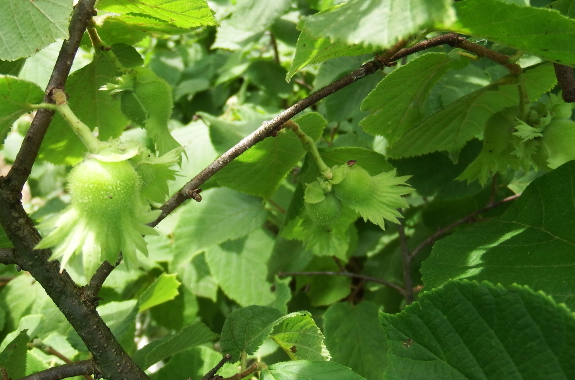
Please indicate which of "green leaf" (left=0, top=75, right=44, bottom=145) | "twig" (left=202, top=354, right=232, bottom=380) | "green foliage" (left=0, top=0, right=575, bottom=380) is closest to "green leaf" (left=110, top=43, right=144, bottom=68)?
"green foliage" (left=0, top=0, right=575, bottom=380)

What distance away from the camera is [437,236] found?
1851 millimetres

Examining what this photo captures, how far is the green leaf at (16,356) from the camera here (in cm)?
126

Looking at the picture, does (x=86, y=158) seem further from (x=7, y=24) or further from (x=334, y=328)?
(x=334, y=328)

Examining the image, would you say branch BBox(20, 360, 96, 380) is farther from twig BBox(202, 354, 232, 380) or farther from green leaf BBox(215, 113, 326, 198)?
green leaf BBox(215, 113, 326, 198)

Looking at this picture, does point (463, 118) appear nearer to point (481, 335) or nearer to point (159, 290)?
point (481, 335)

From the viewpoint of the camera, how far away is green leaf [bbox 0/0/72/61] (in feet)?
3.21

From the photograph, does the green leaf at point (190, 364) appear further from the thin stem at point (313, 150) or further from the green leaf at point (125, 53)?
the green leaf at point (125, 53)

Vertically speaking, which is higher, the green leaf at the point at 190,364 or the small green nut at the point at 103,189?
the small green nut at the point at 103,189

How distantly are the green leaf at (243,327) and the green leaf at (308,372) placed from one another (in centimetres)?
14

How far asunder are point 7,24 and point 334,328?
4.77 ft

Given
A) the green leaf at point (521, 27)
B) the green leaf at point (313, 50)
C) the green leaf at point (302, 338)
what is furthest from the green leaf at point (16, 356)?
the green leaf at point (521, 27)

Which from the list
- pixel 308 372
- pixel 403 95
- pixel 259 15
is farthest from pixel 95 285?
pixel 259 15

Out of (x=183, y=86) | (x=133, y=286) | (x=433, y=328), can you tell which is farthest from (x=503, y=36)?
(x=183, y=86)

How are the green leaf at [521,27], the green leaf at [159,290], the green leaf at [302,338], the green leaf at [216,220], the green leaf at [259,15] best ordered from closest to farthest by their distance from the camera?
the green leaf at [521,27], the green leaf at [302,338], the green leaf at [159,290], the green leaf at [216,220], the green leaf at [259,15]
